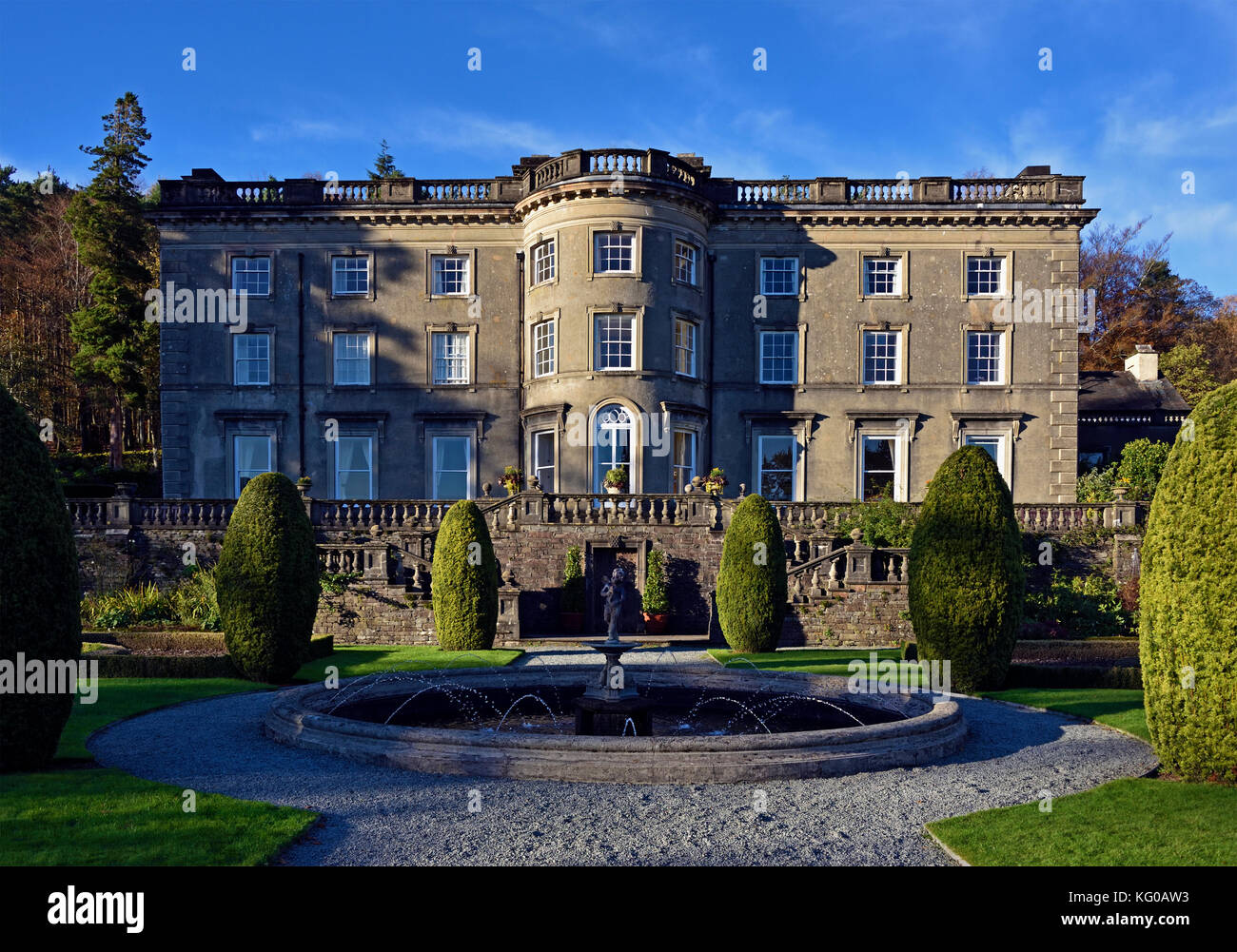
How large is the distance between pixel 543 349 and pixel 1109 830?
1053 inches

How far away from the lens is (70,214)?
131 feet

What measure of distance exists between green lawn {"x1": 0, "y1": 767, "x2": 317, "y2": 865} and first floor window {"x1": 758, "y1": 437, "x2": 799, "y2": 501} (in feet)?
87.9

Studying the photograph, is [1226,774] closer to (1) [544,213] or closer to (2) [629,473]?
(2) [629,473]

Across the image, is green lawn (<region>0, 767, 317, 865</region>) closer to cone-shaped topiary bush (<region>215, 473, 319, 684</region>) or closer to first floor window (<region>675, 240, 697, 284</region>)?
cone-shaped topiary bush (<region>215, 473, 319, 684</region>)

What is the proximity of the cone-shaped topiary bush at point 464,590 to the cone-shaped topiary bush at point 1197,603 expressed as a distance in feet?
48.4

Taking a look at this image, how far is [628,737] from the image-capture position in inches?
395

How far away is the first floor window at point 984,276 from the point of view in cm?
3384

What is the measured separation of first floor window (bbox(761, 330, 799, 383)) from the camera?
111 ft

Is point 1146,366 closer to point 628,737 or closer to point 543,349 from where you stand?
point 543,349

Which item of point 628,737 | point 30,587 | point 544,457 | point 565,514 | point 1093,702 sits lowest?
point 1093,702

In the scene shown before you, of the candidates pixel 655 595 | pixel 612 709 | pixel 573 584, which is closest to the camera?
pixel 612 709

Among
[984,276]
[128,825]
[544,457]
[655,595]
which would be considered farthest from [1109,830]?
[984,276]
